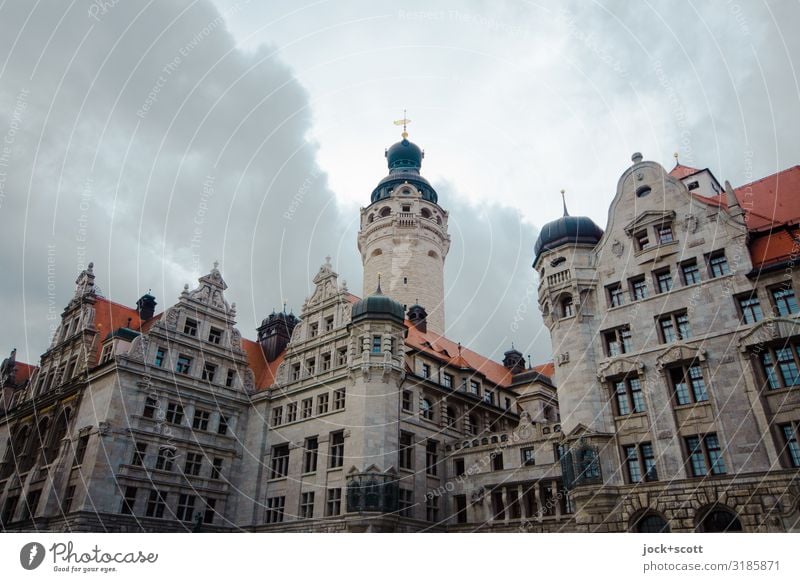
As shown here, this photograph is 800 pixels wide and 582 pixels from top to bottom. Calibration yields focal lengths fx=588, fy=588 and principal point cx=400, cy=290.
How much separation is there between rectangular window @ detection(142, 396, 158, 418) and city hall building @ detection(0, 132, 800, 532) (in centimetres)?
21

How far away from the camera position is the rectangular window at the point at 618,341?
31.0 m

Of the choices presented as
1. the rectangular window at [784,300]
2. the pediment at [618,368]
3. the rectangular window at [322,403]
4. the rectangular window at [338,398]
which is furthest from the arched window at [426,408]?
the rectangular window at [784,300]

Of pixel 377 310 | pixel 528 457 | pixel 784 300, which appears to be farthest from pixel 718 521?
pixel 377 310

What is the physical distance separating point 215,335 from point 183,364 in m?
4.07

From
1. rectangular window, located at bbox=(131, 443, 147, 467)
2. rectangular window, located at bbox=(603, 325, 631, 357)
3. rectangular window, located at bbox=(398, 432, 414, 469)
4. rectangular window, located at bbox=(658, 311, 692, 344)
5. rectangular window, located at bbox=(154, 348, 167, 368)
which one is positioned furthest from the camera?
rectangular window, located at bbox=(154, 348, 167, 368)

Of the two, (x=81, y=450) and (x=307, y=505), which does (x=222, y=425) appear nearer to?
(x=81, y=450)

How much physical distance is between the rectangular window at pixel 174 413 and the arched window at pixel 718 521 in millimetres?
32499

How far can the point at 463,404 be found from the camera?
148 feet

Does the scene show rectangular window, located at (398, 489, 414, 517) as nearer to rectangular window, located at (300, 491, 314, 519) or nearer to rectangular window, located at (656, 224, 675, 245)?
rectangular window, located at (300, 491, 314, 519)

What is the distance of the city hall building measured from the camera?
26.4 metres

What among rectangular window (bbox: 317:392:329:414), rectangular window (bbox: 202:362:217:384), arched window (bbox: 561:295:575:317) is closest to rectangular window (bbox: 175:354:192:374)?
rectangular window (bbox: 202:362:217:384)

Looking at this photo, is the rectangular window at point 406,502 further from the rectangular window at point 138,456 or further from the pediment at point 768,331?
the pediment at point 768,331
